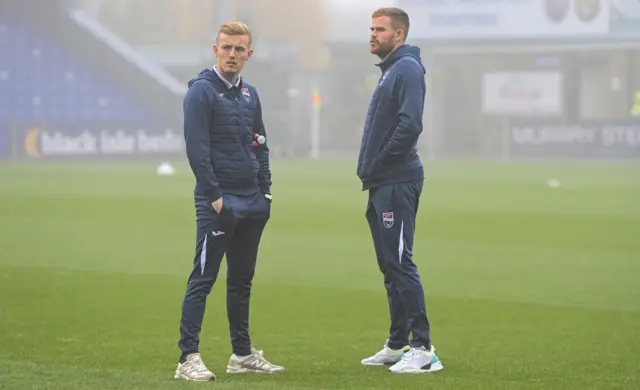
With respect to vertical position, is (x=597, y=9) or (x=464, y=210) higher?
(x=597, y=9)

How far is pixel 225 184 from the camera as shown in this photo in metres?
6.52

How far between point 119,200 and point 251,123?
1659 cm

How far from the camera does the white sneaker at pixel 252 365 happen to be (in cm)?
669

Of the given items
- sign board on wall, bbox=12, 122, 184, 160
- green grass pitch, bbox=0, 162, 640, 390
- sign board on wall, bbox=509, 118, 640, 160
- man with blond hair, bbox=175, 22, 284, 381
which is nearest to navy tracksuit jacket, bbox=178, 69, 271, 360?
man with blond hair, bbox=175, 22, 284, 381

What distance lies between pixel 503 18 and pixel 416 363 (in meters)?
52.1

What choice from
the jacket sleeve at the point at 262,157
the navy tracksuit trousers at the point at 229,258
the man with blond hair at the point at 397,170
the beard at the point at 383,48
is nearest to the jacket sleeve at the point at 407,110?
the man with blond hair at the point at 397,170

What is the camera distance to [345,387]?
6141mm

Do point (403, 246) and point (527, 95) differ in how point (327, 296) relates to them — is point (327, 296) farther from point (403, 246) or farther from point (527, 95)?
point (527, 95)

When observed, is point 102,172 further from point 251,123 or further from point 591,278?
point 251,123

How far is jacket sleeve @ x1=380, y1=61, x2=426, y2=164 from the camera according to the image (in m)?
6.64

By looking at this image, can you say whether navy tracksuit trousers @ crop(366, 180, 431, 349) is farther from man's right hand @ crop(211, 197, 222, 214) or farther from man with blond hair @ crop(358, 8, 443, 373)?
man's right hand @ crop(211, 197, 222, 214)

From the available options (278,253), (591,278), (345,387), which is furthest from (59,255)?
(345,387)

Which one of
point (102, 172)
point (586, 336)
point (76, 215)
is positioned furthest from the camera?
point (102, 172)

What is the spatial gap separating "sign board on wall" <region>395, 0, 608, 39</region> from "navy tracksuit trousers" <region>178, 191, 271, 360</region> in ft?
161
